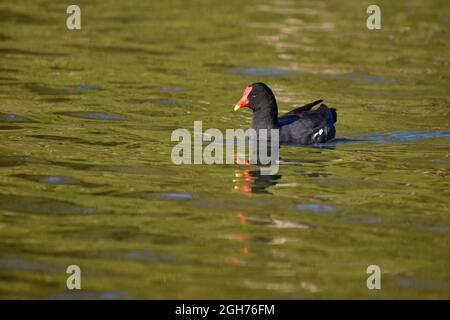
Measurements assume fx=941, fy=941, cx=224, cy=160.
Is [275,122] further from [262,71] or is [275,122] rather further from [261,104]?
[262,71]

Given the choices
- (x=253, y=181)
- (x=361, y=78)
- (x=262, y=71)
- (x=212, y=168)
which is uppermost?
(x=262, y=71)

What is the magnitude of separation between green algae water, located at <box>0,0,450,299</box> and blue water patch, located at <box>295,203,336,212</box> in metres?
0.04

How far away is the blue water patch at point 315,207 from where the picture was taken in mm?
9719

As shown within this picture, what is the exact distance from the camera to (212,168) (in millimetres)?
11438

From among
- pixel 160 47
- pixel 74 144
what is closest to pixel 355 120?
pixel 74 144

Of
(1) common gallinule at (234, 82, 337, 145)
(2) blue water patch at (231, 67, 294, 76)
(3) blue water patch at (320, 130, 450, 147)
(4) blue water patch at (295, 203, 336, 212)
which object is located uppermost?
(2) blue water patch at (231, 67, 294, 76)

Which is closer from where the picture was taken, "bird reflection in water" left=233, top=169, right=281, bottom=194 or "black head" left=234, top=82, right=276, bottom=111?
"bird reflection in water" left=233, top=169, right=281, bottom=194

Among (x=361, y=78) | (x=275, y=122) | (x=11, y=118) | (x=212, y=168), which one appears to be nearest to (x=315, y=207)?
(x=212, y=168)

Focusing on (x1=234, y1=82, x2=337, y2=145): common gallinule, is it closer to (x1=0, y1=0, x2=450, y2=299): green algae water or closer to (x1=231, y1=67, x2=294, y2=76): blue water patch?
(x1=0, y1=0, x2=450, y2=299): green algae water

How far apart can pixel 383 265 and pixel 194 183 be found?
2998mm

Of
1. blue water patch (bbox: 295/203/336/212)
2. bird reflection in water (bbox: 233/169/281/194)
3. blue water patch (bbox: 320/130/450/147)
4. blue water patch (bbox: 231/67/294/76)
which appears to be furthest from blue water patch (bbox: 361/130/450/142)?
blue water patch (bbox: 231/67/294/76)

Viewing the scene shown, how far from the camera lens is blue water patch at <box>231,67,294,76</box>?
59.6 feet

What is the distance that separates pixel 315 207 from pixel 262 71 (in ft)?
28.8
